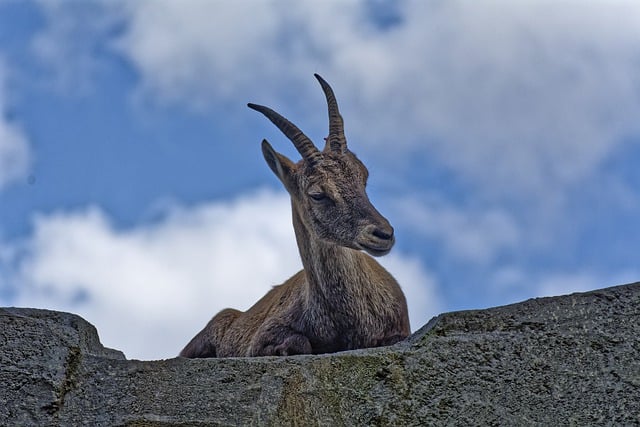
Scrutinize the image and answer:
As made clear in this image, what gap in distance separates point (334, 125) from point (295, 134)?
397mm

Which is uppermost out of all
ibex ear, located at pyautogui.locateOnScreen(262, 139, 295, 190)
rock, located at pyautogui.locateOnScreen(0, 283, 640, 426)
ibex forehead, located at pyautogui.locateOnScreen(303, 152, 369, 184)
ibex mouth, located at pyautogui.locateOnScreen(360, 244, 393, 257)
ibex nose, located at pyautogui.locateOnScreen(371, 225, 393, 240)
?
ibex ear, located at pyautogui.locateOnScreen(262, 139, 295, 190)

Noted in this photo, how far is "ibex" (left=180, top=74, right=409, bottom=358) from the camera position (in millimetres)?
8500

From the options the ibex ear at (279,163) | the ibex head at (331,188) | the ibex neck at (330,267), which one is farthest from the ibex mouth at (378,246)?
the ibex ear at (279,163)

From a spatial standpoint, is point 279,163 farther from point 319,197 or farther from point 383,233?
point 383,233

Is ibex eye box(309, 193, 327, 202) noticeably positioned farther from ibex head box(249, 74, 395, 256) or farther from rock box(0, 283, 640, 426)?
rock box(0, 283, 640, 426)

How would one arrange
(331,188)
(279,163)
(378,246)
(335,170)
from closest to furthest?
(378,246) → (331,188) → (335,170) → (279,163)

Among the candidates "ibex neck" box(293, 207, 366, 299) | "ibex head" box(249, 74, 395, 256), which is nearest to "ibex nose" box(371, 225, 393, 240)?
"ibex head" box(249, 74, 395, 256)

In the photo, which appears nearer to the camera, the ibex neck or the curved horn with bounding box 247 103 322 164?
the ibex neck

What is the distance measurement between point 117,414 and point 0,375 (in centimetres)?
60

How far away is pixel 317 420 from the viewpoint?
15.8ft

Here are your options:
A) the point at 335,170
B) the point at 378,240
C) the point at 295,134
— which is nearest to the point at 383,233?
the point at 378,240

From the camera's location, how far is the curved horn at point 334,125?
9.59 m

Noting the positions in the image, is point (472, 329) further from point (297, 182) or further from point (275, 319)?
point (297, 182)

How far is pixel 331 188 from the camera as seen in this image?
9109mm
